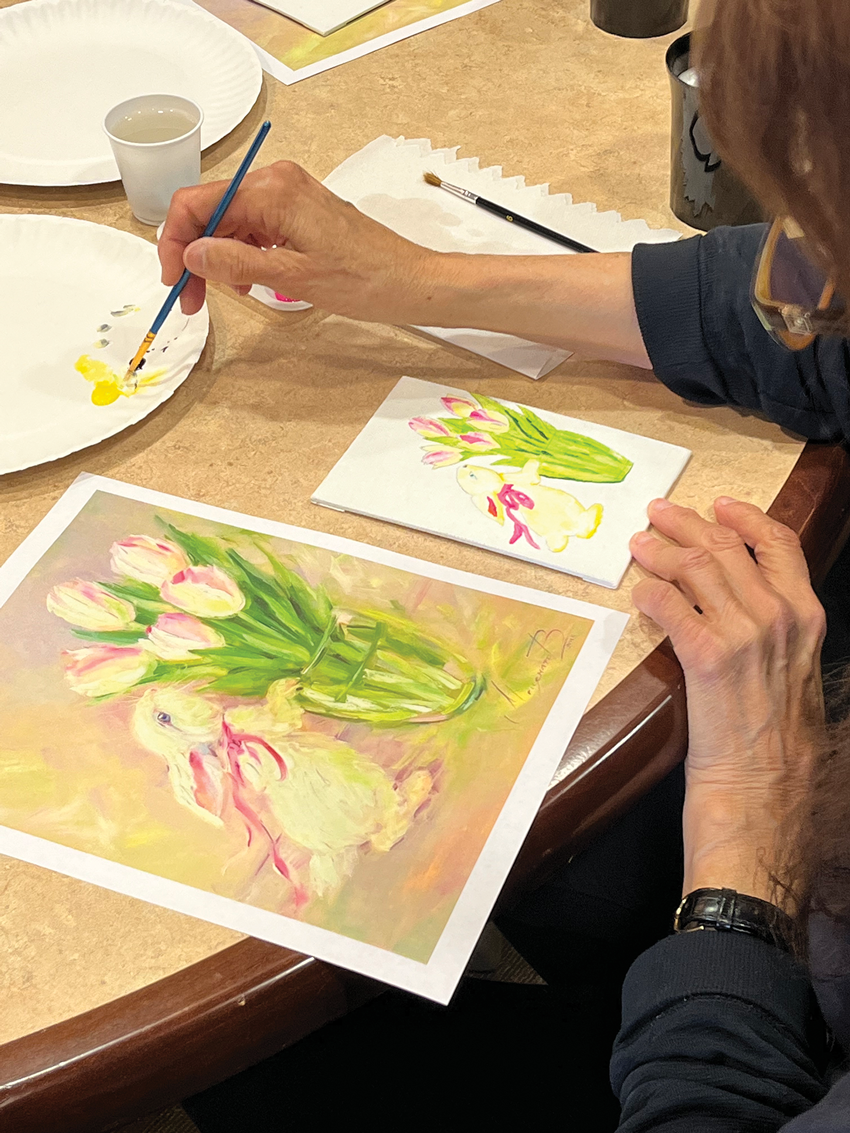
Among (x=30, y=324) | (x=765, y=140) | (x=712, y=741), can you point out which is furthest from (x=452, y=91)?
(x=712, y=741)

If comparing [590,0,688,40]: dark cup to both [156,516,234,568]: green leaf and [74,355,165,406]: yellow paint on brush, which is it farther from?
[156,516,234,568]: green leaf

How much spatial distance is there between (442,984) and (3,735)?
341 mm

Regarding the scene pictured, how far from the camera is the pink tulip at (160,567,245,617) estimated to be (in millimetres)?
863

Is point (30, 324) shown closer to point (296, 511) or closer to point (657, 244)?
point (296, 511)

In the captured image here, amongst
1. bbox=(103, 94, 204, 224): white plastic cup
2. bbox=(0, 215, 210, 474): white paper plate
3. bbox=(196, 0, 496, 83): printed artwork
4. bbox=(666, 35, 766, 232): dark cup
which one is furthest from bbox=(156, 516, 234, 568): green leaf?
bbox=(196, 0, 496, 83): printed artwork

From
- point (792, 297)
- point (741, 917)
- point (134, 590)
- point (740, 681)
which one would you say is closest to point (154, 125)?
point (134, 590)

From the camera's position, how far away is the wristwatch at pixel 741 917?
774 millimetres

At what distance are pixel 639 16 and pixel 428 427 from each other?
0.70 metres

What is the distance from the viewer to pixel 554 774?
30.2 inches

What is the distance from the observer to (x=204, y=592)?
87cm

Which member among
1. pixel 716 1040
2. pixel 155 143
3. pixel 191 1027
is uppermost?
pixel 155 143

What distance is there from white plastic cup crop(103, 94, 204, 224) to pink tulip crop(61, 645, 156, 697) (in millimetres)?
521

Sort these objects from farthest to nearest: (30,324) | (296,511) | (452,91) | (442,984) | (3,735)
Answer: (452,91), (30,324), (296,511), (3,735), (442,984)

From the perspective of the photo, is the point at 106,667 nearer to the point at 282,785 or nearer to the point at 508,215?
the point at 282,785
